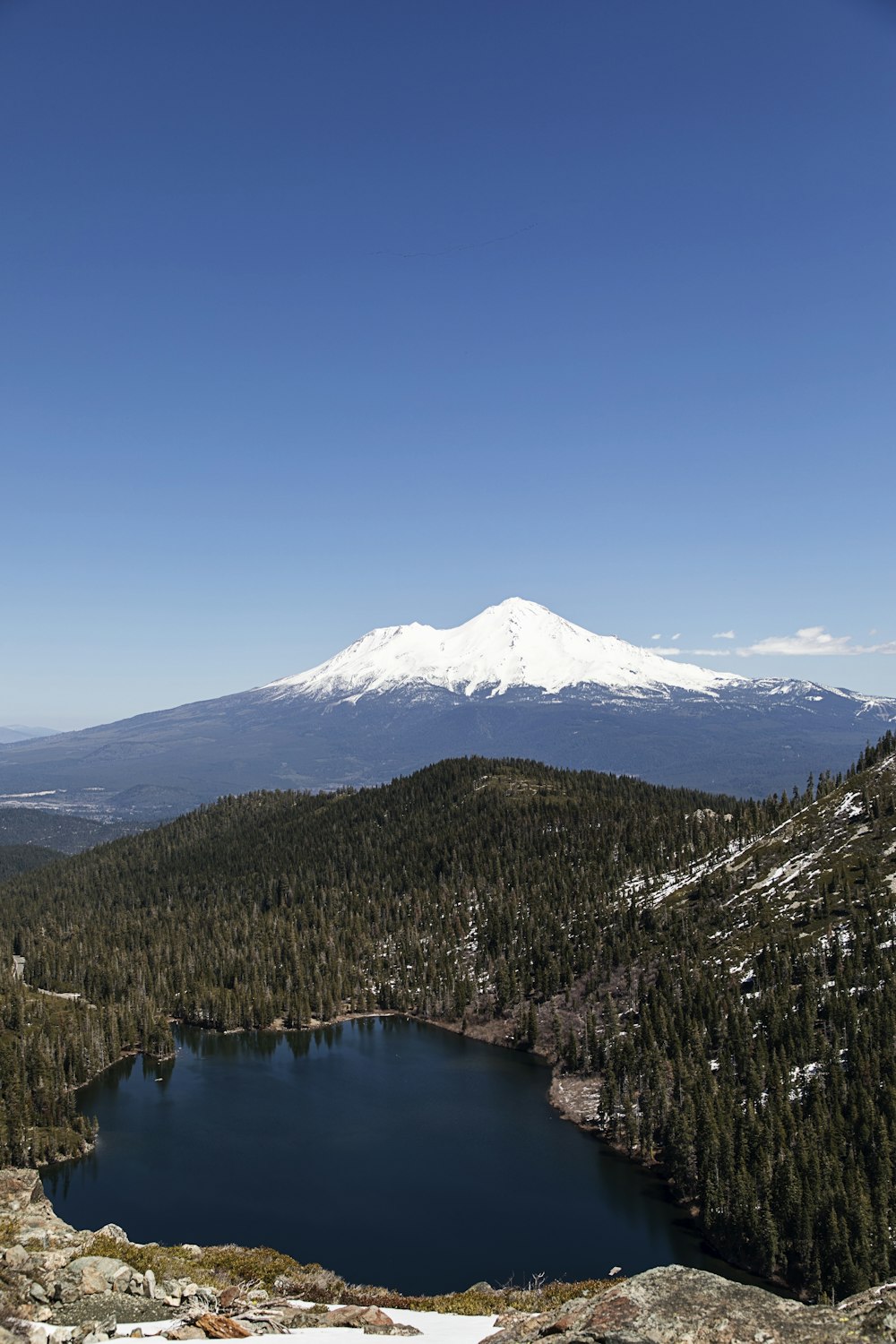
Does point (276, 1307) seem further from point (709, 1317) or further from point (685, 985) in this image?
point (685, 985)

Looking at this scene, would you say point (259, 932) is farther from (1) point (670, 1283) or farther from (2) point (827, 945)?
(1) point (670, 1283)

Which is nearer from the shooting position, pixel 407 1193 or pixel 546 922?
pixel 407 1193

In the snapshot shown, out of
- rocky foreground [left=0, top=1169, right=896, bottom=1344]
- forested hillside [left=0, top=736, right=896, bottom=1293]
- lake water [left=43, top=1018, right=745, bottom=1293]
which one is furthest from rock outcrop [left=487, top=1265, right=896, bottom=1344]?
forested hillside [left=0, top=736, right=896, bottom=1293]

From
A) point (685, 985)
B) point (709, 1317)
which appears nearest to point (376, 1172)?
point (685, 985)

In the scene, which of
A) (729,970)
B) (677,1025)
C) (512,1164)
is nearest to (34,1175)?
(512,1164)

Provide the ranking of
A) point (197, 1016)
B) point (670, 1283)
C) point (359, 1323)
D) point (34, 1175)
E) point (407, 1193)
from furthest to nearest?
point (197, 1016), point (407, 1193), point (34, 1175), point (359, 1323), point (670, 1283)

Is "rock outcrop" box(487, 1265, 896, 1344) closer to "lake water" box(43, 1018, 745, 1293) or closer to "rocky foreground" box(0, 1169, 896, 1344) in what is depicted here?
"rocky foreground" box(0, 1169, 896, 1344)

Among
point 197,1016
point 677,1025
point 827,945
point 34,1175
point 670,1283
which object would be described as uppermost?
point 670,1283

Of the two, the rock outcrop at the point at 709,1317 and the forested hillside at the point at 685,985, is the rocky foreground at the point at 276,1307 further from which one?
the forested hillside at the point at 685,985
